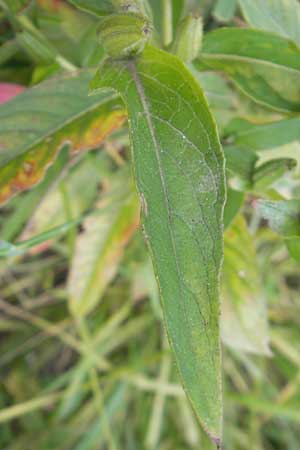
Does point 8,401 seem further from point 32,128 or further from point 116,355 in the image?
point 32,128

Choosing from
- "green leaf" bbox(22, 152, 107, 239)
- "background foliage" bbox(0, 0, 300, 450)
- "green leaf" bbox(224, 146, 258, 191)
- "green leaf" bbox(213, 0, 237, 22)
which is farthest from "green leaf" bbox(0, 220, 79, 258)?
"green leaf" bbox(213, 0, 237, 22)

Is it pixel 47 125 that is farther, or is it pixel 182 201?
pixel 47 125

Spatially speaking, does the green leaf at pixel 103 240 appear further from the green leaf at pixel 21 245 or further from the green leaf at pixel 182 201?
the green leaf at pixel 182 201

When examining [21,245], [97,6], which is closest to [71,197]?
[21,245]

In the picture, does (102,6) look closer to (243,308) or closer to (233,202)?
(233,202)

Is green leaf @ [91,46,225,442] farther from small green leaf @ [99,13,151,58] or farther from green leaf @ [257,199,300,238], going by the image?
green leaf @ [257,199,300,238]

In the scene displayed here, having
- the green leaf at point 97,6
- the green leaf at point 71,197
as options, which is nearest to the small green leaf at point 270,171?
the green leaf at point 97,6
